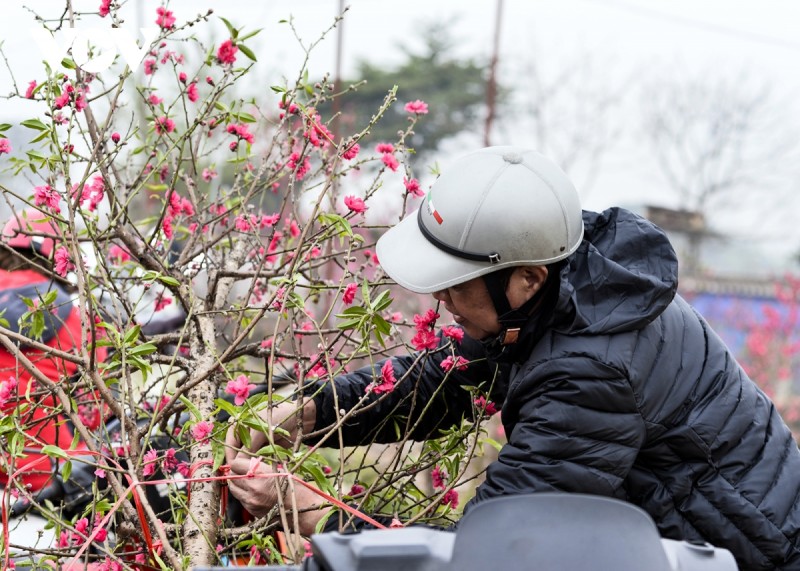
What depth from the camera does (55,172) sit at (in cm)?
292

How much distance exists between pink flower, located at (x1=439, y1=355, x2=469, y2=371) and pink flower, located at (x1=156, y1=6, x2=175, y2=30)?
1.33 meters

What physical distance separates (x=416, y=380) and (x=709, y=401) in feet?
2.89

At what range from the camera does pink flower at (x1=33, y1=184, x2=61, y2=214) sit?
2.77 m

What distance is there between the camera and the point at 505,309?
2506mm

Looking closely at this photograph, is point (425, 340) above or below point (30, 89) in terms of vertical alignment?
below

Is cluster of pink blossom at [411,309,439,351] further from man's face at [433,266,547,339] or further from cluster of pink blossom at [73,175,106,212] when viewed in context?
cluster of pink blossom at [73,175,106,212]

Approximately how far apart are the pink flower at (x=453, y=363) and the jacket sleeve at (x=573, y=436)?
49cm

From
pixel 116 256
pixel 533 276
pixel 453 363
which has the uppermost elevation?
pixel 533 276

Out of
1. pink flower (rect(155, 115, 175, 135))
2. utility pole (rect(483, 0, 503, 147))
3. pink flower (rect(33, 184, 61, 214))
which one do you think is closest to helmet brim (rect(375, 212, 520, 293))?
pink flower (rect(33, 184, 61, 214))

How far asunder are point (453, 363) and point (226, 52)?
1143mm

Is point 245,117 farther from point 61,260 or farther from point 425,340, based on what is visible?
point 425,340

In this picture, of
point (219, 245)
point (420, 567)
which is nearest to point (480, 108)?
point (219, 245)

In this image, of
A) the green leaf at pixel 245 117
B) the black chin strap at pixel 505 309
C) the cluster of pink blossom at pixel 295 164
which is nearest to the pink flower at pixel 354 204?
the cluster of pink blossom at pixel 295 164

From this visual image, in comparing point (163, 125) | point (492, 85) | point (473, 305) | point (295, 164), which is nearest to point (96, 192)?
point (163, 125)
